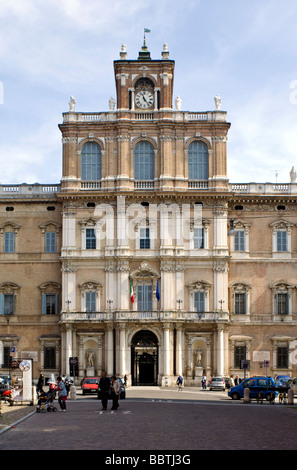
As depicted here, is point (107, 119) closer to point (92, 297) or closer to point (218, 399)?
point (92, 297)

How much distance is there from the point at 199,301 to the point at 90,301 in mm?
9407

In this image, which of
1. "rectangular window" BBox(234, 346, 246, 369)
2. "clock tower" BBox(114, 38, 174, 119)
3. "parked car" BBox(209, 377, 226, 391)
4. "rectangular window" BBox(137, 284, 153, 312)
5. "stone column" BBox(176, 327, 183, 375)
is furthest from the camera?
"clock tower" BBox(114, 38, 174, 119)

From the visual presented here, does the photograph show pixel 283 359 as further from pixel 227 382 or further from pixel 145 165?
pixel 145 165

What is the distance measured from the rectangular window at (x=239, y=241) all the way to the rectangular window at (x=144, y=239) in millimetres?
7780

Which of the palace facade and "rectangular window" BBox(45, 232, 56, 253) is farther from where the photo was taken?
Answer: "rectangular window" BBox(45, 232, 56, 253)

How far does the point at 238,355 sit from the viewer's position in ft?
214

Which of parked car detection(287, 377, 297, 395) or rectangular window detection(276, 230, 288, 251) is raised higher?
rectangular window detection(276, 230, 288, 251)

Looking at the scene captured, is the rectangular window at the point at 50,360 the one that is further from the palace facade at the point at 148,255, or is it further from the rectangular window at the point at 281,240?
the rectangular window at the point at 281,240

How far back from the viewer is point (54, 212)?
67438 millimetres

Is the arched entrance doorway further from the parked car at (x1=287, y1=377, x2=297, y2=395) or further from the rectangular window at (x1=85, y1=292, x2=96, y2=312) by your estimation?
the parked car at (x1=287, y1=377, x2=297, y2=395)

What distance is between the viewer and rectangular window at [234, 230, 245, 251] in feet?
219

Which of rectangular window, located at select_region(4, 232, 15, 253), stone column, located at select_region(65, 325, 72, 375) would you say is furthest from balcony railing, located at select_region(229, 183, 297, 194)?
rectangular window, located at select_region(4, 232, 15, 253)

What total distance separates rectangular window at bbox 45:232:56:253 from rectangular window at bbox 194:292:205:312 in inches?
522

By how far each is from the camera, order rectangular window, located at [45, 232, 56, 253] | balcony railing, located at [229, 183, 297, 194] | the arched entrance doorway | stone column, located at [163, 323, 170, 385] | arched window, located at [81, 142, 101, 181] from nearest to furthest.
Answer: stone column, located at [163, 323, 170, 385], the arched entrance doorway, arched window, located at [81, 142, 101, 181], rectangular window, located at [45, 232, 56, 253], balcony railing, located at [229, 183, 297, 194]
